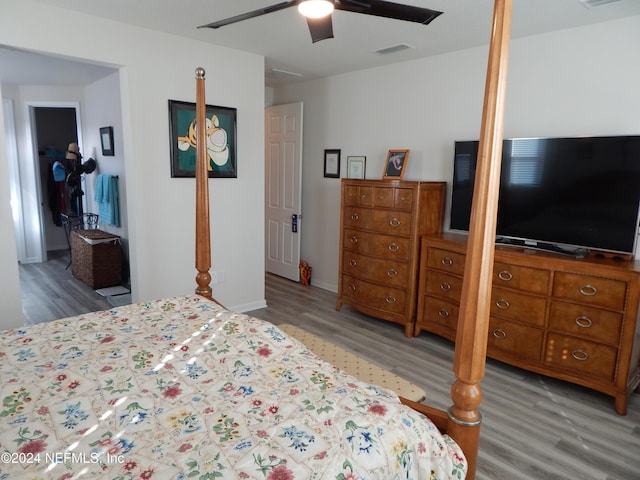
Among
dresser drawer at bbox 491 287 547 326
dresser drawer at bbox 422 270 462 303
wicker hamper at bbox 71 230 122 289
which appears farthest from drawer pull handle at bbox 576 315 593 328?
wicker hamper at bbox 71 230 122 289

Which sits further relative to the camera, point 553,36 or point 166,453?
point 553,36

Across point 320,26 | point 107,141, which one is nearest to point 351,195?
point 320,26

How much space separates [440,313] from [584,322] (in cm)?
109

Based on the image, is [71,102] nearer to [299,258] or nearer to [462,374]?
[299,258]

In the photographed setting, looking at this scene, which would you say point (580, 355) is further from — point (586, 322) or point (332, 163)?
point (332, 163)

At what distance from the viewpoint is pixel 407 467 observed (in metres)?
1.18

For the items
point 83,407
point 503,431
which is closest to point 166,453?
point 83,407

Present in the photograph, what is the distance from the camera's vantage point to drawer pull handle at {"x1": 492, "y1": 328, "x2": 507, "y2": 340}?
3.07 m

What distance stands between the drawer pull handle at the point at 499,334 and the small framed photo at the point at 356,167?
7.34 feet

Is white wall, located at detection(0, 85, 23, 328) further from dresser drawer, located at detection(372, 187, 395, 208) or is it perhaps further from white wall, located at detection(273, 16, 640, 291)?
white wall, located at detection(273, 16, 640, 291)

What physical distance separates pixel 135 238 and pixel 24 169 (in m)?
3.77

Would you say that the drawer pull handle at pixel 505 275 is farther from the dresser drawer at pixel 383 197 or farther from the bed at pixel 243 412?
the bed at pixel 243 412

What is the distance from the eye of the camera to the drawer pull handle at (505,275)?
3.01 m

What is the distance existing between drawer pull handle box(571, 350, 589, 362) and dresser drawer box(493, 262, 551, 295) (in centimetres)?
43
